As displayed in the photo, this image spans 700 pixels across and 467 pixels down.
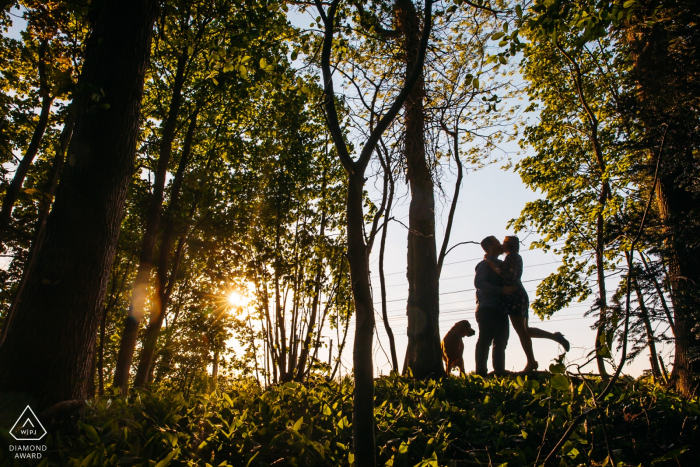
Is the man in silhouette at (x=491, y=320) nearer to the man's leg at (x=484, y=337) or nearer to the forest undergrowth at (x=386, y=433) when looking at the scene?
the man's leg at (x=484, y=337)

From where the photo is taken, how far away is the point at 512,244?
632 cm

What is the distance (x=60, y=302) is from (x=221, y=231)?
9224 millimetres

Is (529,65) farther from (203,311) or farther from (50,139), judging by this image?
(50,139)

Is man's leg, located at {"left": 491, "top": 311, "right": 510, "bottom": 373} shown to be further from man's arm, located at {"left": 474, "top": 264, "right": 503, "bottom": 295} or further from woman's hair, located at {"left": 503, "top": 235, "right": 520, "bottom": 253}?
woman's hair, located at {"left": 503, "top": 235, "right": 520, "bottom": 253}

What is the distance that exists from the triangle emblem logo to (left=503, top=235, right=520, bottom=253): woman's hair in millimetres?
5907

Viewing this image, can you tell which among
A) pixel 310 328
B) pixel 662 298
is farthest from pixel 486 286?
pixel 310 328

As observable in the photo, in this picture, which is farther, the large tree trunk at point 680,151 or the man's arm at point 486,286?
the man's arm at point 486,286

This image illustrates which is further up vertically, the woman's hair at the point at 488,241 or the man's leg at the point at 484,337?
the woman's hair at the point at 488,241

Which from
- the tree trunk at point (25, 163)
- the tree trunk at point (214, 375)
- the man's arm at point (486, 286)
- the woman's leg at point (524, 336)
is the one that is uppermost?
the tree trunk at point (25, 163)

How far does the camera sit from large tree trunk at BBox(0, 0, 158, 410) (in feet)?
8.70

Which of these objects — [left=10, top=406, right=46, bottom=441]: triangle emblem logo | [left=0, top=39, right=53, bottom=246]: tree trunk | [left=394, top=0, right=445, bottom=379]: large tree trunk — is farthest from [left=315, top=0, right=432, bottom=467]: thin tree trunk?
[left=0, top=39, right=53, bottom=246]: tree trunk

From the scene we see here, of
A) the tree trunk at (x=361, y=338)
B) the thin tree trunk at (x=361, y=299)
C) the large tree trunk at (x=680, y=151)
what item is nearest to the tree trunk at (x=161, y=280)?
the thin tree trunk at (x=361, y=299)

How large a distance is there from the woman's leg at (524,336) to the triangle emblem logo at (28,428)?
5.67 meters

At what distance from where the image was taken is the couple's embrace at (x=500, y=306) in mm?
6039
